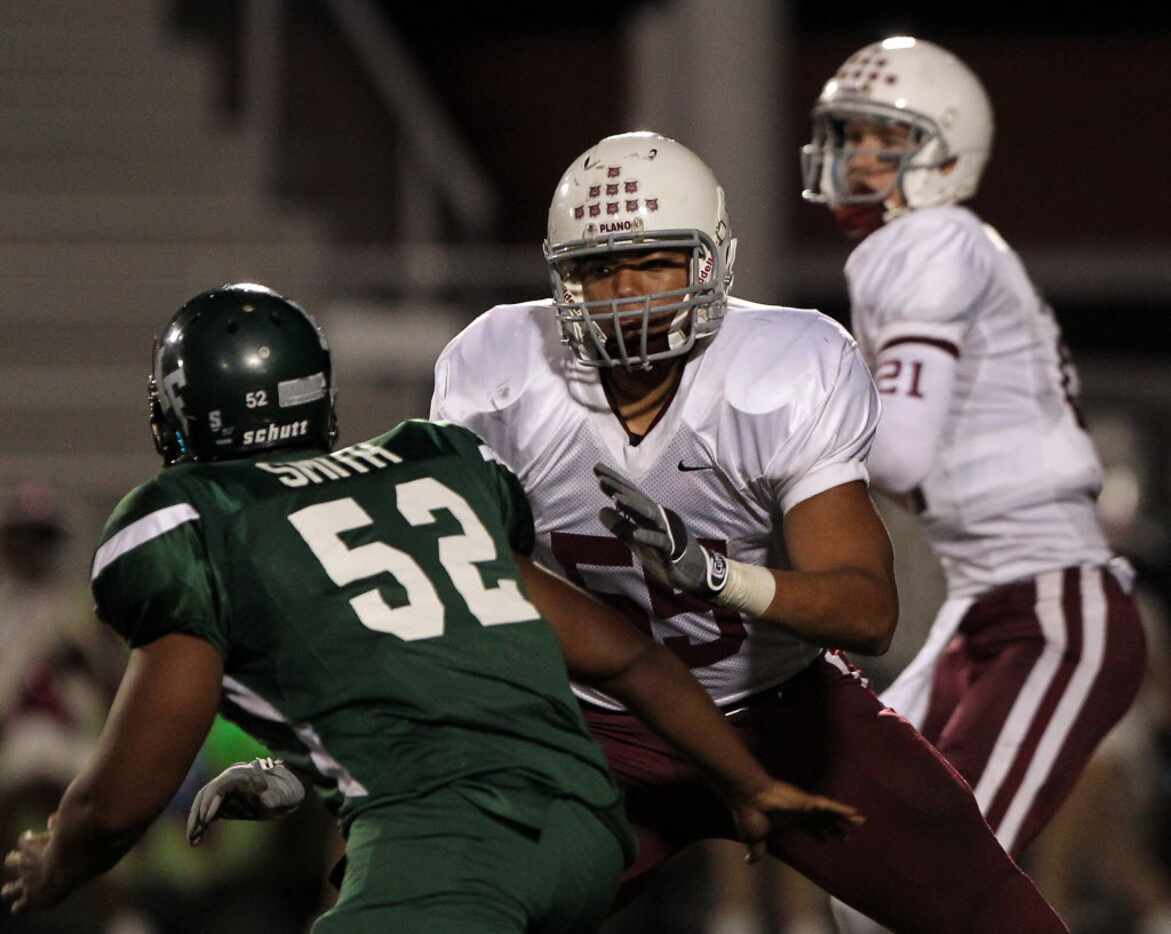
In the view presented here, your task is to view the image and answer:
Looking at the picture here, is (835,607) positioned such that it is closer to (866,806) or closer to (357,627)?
(866,806)

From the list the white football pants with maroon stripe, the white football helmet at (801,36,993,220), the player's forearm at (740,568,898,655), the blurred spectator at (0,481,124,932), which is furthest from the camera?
the blurred spectator at (0,481,124,932)

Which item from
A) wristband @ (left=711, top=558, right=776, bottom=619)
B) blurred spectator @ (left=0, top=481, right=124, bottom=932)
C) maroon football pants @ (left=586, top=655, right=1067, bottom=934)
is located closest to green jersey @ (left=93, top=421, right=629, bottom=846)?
wristband @ (left=711, top=558, right=776, bottom=619)

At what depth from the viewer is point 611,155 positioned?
323 cm

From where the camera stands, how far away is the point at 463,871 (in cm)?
242

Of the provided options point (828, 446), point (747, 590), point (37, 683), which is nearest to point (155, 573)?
point (747, 590)

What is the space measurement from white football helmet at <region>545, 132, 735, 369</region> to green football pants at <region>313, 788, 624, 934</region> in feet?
2.68

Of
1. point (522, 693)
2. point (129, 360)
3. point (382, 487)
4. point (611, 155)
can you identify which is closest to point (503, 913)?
point (522, 693)

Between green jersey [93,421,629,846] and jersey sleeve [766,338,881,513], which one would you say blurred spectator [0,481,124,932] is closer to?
jersey sleeve [766,338,881,513]

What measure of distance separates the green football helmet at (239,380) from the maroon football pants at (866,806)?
0.89 meters

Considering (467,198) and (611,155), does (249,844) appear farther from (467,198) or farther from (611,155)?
(611,155)

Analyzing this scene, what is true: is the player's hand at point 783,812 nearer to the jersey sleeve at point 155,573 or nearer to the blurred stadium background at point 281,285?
the jersey sleeve at point 155,573

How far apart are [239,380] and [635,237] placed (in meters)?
0.72

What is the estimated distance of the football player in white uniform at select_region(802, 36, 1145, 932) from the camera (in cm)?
370

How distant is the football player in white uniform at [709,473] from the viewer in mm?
3094
